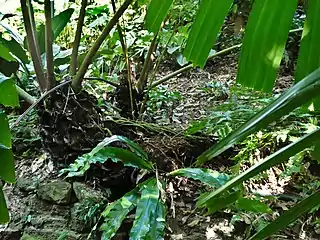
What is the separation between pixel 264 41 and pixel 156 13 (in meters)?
0.16

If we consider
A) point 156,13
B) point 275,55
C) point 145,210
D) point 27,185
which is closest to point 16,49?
point 27,185

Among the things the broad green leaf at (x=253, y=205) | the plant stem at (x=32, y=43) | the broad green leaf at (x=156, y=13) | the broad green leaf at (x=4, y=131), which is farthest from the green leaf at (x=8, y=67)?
the broad green leaf at (x=156, y=13)

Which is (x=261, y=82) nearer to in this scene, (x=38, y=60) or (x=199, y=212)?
(x=199, y=212)

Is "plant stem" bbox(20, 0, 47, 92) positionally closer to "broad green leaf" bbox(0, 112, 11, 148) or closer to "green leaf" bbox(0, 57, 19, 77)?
"green leaf" bbox(0, 57, 19, 77)

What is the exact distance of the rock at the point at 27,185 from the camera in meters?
1.53

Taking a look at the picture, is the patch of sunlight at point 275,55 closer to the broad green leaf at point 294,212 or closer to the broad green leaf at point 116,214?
the broad green leaf at point 294,212

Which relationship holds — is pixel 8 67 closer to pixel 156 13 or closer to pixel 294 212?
pixel 156 13

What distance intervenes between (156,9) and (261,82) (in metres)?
0.17

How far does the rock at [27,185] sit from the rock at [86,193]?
16cm

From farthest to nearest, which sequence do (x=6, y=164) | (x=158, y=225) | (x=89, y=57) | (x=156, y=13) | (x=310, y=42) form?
(x=89, y=57), (x=158, y=225), (x=6, y=164), (x=156, y=13), (x=310, y=42)

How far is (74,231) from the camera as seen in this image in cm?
133

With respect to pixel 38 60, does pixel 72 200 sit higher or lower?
lower

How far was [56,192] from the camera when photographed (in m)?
1.45

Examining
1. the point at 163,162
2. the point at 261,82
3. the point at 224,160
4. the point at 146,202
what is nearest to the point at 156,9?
the point at 261,82
